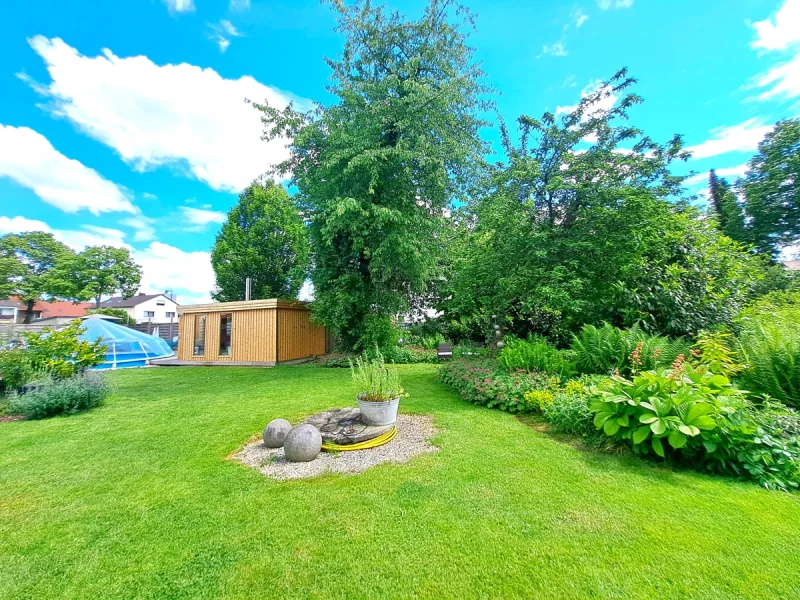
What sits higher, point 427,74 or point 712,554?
point 427,74

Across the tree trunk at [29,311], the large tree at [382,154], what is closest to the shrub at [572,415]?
the large tree at [382,154]

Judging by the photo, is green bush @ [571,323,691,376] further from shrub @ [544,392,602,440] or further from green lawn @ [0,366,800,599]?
green lawn @ [0,366,800,599]

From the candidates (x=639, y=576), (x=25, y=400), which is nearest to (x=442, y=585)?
(x=639, y=576)

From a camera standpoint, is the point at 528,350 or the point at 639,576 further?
the point at 528,350

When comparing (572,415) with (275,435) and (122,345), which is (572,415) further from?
(122,345)

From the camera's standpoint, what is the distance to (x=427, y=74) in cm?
1065

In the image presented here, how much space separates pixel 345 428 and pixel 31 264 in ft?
120

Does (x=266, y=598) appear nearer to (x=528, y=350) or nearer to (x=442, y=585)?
(x=442, y=585)

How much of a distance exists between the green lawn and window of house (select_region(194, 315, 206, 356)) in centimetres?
956

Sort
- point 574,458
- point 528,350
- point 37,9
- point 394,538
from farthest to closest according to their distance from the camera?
point 37,9 → point 528,350 → point 574,458 → point 394,538

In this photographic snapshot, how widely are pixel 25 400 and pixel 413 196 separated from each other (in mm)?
9735

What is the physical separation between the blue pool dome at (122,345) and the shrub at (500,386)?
45.0 feet

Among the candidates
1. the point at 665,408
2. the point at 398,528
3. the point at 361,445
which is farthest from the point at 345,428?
the point at 665,408

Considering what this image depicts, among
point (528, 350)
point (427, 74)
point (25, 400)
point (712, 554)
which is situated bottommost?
point (712, 554)
